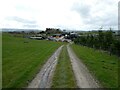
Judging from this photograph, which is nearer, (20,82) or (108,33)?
(20,82)

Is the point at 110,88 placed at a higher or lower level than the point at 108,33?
lower

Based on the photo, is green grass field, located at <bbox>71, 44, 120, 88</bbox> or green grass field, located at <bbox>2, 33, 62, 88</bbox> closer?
green grass field, located at <bbox>2, 33, 62, 88</bbox>

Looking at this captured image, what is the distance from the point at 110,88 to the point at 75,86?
270cm

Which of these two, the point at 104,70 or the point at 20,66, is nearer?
the point at 104,70

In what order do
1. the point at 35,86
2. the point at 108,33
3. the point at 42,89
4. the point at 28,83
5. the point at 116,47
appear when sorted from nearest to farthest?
the point at 42,89 < the point at 35,86 < the point at 28,83 < the point at 116,47 < the point at 108,33

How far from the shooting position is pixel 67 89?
15.9m

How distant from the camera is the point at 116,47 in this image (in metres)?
59.1

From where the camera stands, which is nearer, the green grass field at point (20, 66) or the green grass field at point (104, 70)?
the green grass field at point (20, 66)

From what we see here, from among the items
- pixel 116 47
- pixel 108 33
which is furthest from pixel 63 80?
pixel 108 33

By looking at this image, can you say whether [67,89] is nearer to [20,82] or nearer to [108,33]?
[20,82]

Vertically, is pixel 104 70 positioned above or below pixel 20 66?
below

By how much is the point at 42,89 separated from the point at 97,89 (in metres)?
3.92

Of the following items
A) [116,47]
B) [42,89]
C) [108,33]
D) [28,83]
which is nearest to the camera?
[42,89]

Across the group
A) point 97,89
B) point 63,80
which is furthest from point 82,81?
point 97,89
